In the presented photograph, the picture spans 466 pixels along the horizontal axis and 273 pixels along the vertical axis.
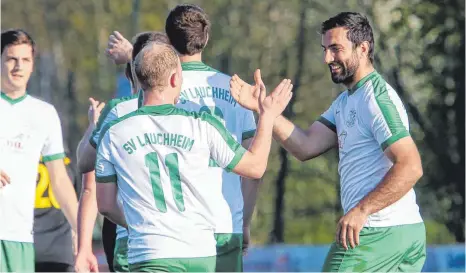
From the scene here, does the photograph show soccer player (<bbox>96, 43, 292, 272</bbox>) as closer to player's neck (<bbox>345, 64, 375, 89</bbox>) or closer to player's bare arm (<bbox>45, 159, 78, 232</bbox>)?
player's neck (<bbox>345, 64, 375, 89</bbox>)

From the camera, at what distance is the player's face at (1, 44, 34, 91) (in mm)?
8383

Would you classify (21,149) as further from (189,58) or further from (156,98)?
(156,98)

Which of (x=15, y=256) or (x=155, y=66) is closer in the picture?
(x=155, y=66)

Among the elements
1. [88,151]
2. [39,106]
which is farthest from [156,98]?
[39,106]

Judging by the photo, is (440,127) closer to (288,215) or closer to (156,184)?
(288,215)

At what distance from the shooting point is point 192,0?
29703 mm

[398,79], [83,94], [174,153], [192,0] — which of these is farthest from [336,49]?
[83,94]

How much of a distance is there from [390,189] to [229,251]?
105cm

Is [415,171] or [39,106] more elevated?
[39,106]

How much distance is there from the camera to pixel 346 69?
270 inches

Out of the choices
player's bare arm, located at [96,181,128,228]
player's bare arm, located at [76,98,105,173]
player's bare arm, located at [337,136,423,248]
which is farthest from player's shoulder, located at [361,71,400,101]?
player's bare arm, located at [76,98,105,173]

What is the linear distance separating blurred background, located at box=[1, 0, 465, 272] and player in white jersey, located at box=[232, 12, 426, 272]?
371 centimetres

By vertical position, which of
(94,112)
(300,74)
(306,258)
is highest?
(300,74)

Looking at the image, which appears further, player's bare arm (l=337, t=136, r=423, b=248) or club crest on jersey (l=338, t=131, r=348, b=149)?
club crest on jersey (l=338, t=131, r=348, b=149)
